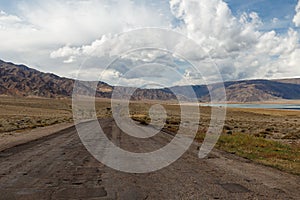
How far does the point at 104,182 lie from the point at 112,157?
437 cm

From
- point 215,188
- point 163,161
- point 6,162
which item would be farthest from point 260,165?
point 6,162

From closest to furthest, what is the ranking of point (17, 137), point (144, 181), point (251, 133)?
point (144, 181), point (17, 137), point (251, 133)

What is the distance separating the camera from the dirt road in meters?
7.24

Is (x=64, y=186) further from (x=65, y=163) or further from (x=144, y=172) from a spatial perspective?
(x=65, y=163)

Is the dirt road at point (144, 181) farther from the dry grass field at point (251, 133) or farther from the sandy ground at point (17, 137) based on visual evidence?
the sandy ground at point (17, 137)

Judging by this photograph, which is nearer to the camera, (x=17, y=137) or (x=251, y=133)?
(x=17, y=137)

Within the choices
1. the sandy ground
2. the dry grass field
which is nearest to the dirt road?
the dry grass field

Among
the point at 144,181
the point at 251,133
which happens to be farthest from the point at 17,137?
the point at 251,133

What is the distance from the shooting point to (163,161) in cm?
1198

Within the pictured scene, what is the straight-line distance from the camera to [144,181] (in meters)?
8.61

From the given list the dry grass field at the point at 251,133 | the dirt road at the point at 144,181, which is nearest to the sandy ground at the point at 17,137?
the dry grass field at the point at 251,133

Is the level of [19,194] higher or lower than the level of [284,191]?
lower

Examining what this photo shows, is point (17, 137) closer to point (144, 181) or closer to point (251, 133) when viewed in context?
point (144, 181)

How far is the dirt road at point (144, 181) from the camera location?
7.24 metres
